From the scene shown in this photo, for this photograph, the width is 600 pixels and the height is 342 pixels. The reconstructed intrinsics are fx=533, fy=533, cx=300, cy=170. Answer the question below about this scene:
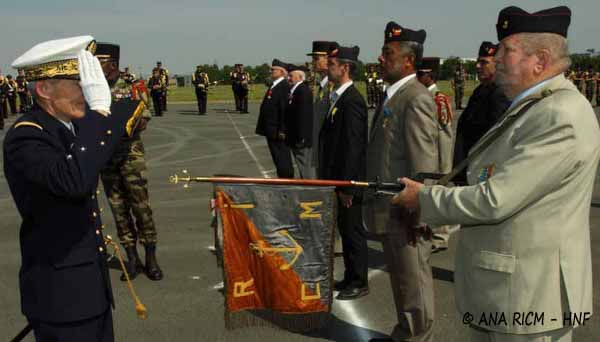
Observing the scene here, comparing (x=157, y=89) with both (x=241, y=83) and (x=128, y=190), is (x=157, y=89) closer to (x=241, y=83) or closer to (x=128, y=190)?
(x=241, y=83)

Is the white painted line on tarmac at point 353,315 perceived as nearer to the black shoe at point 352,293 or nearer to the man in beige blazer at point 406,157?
the black shoe at point 352,293

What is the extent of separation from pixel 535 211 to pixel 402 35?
2.22m

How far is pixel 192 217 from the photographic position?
809cm

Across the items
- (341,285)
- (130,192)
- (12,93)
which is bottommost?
(341,285)

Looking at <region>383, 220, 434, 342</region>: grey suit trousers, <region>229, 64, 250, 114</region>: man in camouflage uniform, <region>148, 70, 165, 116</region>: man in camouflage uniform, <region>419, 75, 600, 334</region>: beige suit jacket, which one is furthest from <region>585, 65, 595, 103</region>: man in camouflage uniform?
<region>419, 75, 600, 334</region>: beige suit jacket

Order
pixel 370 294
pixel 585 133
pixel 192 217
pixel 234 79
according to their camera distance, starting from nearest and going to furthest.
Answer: pixel 585 133 < pixel 370 294 < pixel 192 217 < pixel 234 79

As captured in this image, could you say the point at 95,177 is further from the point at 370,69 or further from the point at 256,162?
the point at 370,69

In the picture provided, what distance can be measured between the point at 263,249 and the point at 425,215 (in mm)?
1302

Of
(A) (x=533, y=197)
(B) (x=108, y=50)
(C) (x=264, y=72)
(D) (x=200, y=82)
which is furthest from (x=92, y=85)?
(C) (x=264, y=72)

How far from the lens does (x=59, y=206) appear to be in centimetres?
244

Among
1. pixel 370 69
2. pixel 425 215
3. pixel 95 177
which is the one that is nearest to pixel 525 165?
pixel 425 215

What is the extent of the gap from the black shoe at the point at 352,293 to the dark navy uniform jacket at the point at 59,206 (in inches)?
111

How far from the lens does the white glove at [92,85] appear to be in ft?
7.75

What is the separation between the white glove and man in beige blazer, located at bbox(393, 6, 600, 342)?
154 cm
